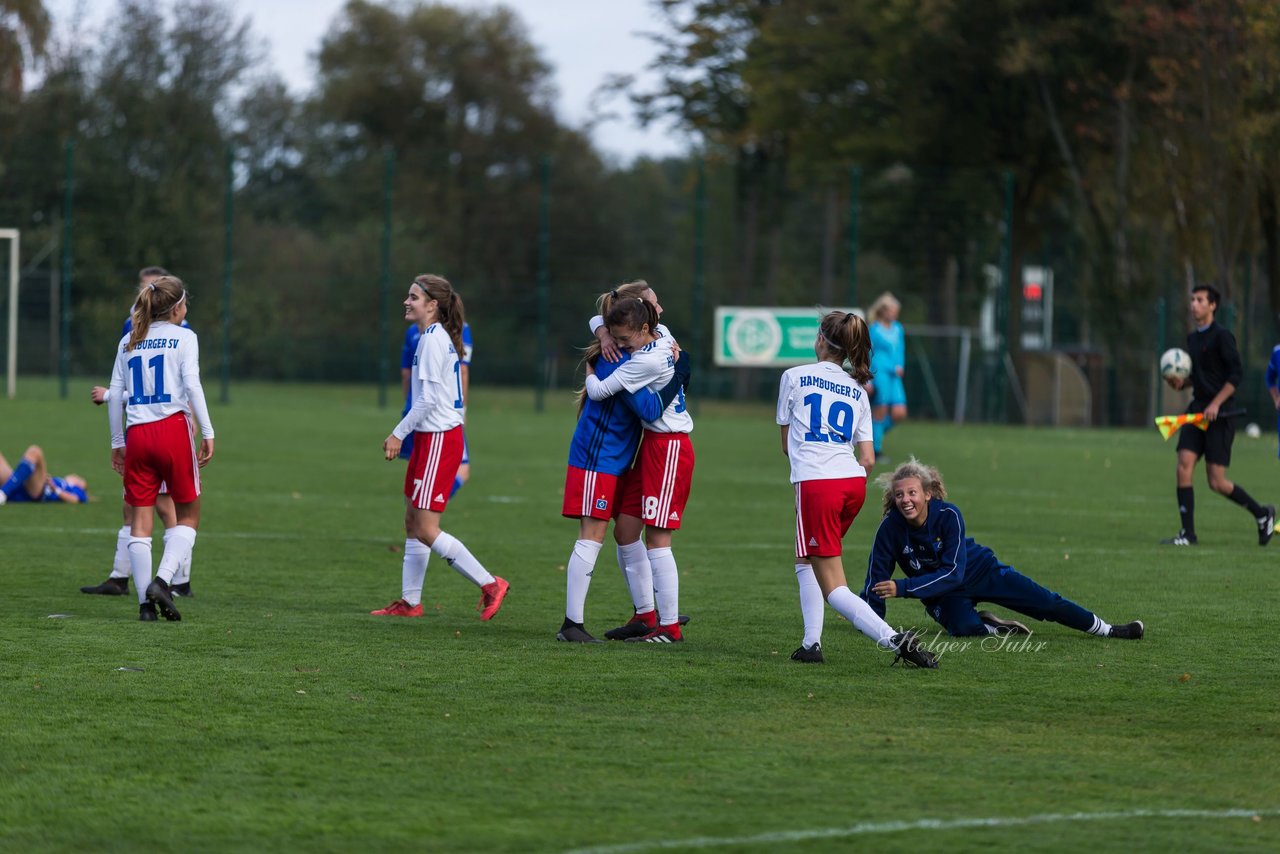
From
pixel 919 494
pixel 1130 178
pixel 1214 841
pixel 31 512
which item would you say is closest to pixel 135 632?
pixel 919 494

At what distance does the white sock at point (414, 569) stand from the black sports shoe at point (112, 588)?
1658mm

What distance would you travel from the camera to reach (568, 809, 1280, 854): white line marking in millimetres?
4707

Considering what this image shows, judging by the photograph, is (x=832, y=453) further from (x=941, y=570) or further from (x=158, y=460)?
(x=158, y=460)

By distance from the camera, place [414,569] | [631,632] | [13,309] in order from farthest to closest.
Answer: [13,309] < [414,569] < [631,632]

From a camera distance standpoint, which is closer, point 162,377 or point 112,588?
point 162,377

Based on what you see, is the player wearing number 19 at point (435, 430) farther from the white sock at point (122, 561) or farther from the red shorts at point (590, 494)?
the white sock at point (122, 561)

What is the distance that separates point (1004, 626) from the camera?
27.7ft

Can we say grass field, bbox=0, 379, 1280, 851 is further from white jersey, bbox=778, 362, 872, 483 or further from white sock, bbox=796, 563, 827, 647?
white jersey, bbox=778, 362, 872, 483

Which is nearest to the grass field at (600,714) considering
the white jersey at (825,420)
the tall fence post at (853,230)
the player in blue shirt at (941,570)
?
the player in blue shirt at (941,570)

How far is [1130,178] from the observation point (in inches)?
1389

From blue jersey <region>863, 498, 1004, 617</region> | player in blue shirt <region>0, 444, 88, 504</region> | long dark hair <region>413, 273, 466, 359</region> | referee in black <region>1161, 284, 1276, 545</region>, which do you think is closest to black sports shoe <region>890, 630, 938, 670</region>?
blue jersey <region>863, 498, 1004, 617</region>

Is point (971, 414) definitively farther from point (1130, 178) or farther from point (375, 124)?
point (375, 124)

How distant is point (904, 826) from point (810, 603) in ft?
8.78

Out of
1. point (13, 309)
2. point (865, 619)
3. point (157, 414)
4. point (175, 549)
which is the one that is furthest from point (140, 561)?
point (13, 309)
